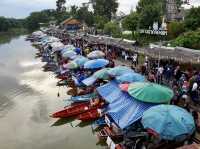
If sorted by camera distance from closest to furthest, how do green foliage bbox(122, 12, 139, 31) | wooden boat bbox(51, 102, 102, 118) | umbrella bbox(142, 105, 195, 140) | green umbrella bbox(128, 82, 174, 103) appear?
umbrella bbox(142, 105, 195, 140), green umbrella bbox(128, 82, 174, 103), wooden boat bbox(51, 102, 102, 118), green foliage bbox(122, 12, 139, 31)

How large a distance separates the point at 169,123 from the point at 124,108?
406 centimetres

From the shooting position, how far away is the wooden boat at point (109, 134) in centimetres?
1738

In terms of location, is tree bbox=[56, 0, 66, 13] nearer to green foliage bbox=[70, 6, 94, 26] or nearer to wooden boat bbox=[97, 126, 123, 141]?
green foliage bbox=[70, 6, 94, 26]

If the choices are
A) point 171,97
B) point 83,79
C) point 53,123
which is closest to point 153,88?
point 171,97

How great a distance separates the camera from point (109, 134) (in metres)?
18.0

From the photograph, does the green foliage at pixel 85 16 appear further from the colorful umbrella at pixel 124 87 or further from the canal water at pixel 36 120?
the colorful umbrella at pixel 124 87

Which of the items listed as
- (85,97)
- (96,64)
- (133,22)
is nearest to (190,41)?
(96,64)

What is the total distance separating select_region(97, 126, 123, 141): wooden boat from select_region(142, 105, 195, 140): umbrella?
2.54 m

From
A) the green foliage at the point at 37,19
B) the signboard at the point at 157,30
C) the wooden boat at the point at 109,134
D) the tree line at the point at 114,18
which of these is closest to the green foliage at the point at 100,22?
the tree line at the point at 114,18

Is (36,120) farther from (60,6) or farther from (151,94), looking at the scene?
(60,6)

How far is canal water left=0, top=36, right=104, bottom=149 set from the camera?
19.7m

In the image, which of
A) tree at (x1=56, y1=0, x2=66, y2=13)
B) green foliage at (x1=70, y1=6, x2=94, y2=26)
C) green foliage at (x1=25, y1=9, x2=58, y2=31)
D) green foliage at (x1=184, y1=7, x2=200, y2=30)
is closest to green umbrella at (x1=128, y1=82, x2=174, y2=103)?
green foliage at (x1=184, y1=7, x2=200, y2=30)

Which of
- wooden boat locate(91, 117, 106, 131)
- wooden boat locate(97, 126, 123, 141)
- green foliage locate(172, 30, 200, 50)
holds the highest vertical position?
green foliage locate(172, 30, 200, 50)

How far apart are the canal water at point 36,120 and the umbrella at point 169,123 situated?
4911mm
